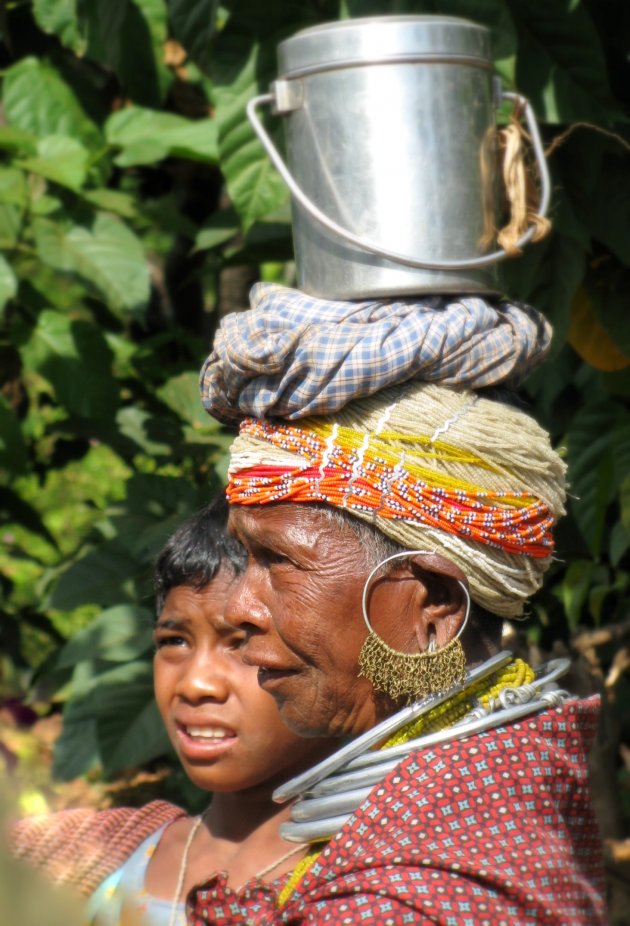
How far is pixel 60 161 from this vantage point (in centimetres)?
280

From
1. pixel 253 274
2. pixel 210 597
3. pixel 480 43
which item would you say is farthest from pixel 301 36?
pixel 253 274

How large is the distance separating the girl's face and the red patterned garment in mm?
454

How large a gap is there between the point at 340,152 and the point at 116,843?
1189 mm

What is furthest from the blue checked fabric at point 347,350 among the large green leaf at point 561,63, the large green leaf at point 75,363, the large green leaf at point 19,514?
the large green leaf at point 19,514

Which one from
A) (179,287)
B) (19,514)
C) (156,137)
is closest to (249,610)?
(156,137)

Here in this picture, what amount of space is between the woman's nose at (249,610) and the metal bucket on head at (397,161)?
15.0 inches

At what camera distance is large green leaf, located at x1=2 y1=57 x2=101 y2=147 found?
3016 millimetres

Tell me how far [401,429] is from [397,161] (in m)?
0.36

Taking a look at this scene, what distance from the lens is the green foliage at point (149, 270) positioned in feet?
7.48

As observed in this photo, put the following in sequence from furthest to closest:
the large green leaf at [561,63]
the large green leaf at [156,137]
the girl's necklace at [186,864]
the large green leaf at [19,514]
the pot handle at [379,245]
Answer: the large green leaf at [19,514], the large green leaf at [156,137], the large green leaf at [561,63], the girl's necklace at [186,864], the pot handle at [379,245]

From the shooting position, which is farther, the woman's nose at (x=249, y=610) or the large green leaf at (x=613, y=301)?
the large green leaf at (x=613, y=301)

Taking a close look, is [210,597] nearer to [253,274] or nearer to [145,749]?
[145,749]

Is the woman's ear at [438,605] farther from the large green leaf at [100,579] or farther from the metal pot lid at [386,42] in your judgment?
the large green leaf at [100,579]

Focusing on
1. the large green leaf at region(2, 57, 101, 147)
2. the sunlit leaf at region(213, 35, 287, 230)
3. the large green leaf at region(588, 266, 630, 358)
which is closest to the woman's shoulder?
the sunlit leaf at region(213, 35, 287, 230)
